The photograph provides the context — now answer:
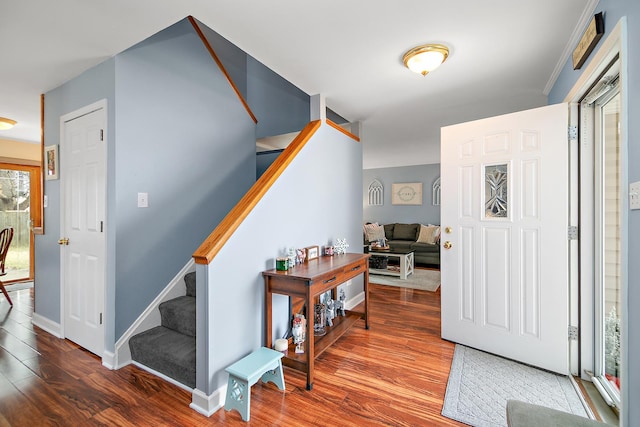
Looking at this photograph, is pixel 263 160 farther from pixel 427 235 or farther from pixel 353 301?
pixel 427 235

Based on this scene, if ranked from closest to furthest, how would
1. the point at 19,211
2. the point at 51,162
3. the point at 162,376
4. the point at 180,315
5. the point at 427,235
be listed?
the point at 162,376, the point at 180,315, the point at 51,162, the point at 19,211, the point at 427,235

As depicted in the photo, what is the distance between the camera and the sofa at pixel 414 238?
626 cm

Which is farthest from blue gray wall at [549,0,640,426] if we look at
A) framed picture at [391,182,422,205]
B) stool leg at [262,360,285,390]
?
framed picture at [391,182,422,205]

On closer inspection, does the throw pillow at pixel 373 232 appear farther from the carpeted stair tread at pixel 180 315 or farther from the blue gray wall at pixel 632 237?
the blue gray wall at pixel 632 237

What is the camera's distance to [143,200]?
2.39 metres

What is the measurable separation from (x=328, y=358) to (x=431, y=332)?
1.12 meters

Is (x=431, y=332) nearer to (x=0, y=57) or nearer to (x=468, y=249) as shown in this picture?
(x=468, y=249)

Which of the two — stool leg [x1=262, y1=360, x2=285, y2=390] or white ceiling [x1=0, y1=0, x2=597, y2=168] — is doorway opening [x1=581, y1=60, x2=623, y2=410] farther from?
stool leg [x1=262, y1=360, x2=285, y2=390]

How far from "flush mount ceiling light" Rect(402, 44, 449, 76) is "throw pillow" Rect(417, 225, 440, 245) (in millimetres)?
4848

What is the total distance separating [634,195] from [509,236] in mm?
1153

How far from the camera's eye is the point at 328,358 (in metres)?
2.41

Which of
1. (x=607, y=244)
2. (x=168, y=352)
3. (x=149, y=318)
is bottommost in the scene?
(x=168, y=352)

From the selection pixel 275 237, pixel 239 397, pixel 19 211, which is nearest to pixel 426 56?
pixel 275 237

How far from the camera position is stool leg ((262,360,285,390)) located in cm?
197
